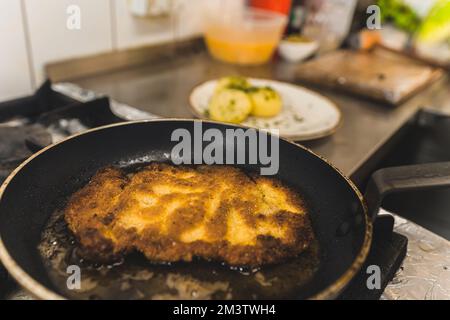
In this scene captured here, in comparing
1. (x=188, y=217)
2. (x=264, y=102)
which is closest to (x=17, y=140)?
(x=188, y=217)

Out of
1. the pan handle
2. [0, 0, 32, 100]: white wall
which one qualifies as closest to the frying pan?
the pan handle

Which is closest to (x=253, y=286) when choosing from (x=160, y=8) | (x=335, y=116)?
(x=335, y=116)

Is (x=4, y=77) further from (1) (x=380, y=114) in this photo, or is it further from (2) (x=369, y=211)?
(1) (x=380, y=114)

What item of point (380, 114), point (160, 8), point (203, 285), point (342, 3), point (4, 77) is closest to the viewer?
point (203, 285)

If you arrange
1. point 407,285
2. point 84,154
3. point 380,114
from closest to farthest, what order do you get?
point 407,285 < point 84,154 < point 380,114

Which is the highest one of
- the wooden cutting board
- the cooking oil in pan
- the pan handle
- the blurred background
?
the blurred background

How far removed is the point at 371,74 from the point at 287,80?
0.35 metres

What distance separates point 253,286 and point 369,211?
0.23 meters

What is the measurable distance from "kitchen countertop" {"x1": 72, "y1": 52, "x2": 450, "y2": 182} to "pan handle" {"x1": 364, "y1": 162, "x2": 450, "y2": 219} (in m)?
0.34

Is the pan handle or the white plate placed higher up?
the pan handle

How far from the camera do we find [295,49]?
1848 mm

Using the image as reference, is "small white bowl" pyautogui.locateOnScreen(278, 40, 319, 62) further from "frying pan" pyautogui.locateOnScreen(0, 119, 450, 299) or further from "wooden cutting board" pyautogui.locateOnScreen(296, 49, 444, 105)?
"frying pan" pyautogui.locateOnScreen(0, 119, 450, 299)

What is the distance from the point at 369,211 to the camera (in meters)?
0.65

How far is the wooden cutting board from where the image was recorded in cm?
148
